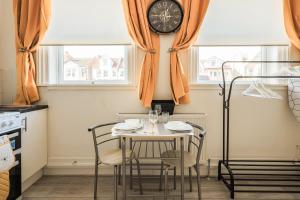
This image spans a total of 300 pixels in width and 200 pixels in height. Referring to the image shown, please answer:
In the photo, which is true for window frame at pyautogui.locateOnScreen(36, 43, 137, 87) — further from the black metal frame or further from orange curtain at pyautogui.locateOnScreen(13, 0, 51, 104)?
the black metal frame

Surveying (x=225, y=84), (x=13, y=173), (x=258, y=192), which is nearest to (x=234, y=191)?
(x=258, y=192)

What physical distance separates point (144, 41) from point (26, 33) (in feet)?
4.49

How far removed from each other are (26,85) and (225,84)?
2.35 metres

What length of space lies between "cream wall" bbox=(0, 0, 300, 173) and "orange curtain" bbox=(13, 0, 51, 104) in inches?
7.0

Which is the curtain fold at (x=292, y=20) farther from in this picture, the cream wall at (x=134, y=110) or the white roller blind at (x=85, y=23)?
the white roller blind at (x=85, y=23)

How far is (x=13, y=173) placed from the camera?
215 centimetres

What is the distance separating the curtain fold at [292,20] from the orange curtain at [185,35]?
3.10 ft

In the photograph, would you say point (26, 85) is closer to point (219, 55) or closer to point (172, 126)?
point (172, 126)

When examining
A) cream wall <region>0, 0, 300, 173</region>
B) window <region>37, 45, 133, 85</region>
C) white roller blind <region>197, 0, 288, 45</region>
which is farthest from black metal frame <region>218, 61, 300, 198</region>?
window <region>37, 45, 133, 85</region>

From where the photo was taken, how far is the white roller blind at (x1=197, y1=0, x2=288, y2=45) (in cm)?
296

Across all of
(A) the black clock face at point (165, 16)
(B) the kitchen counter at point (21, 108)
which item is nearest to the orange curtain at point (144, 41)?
(A) the black clock face at point (165, 16)

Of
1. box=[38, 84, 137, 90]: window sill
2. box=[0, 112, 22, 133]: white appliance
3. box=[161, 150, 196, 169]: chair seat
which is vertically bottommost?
box=[161, 150, 196, 169]: chair seat

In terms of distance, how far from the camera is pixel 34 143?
8.67 feet

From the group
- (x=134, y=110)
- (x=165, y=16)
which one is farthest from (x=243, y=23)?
(x=134, y=110)
